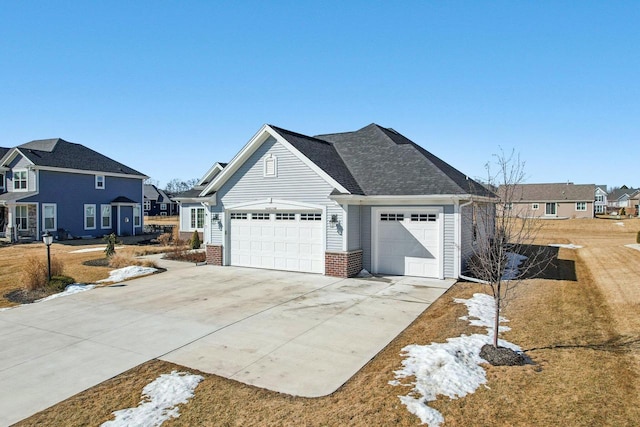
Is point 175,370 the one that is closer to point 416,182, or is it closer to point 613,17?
point 416,182

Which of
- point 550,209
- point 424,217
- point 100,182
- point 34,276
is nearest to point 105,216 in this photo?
point 100,182

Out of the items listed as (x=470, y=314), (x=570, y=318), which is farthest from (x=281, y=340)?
(x=570, y=318)

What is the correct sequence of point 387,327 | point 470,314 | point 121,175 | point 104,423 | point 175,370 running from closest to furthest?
point 104,423 → point 175,370 → point 387,327 → point 470,314 → point 121,175

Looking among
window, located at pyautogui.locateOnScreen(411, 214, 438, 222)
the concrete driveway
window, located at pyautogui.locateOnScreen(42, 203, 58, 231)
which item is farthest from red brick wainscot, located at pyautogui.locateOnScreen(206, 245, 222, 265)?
window, located at pyautogui.locateOnScreen(42, 203, 58, 231)

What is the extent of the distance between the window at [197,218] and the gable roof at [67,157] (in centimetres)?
1179

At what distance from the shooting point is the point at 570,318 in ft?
30.0

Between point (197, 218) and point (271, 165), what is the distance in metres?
14.2

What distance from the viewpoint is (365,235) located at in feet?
49.4

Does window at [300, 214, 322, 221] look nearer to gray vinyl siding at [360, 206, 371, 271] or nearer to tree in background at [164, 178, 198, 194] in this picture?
gray vinyl siding at [360, 206, 371, 271]

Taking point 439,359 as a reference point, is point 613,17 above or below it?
above

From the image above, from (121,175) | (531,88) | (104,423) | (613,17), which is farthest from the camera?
(121,175)

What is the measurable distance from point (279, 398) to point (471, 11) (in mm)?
13534

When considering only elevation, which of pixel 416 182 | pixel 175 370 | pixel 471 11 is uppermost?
pixel 471 11

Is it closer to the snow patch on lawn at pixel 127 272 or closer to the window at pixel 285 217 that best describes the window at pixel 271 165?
the window at pixel 285 217
